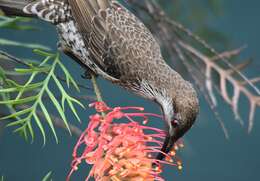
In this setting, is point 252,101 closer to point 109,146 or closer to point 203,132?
point 109,146

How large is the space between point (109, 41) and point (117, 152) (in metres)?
0.52

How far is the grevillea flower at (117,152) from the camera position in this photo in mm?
920

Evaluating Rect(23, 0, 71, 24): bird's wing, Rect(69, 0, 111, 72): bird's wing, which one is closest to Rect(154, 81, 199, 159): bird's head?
Rect(69, 0, 111, 72): bird's wing

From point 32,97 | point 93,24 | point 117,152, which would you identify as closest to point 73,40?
point 93,24

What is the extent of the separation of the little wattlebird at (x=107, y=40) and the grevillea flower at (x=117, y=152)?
325 millimetres

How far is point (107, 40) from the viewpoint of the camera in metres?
1.41

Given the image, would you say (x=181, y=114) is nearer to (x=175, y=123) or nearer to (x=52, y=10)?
(x=175, y=123)

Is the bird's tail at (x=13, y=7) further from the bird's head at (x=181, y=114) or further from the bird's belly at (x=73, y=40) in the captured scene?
the bird's head at (x=181, y=114)

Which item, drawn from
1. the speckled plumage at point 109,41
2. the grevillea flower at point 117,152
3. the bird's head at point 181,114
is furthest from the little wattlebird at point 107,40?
the grevillea flower at point 117,152

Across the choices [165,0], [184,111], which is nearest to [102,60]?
[184,111]

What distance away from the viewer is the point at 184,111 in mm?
1145

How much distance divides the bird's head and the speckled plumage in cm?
12

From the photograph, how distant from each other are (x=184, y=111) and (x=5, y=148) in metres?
1.13

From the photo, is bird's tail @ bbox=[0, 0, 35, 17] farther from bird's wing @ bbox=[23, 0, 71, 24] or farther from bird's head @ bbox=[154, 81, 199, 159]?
bird's head @ bbox=[154, 81, 199, 159]
